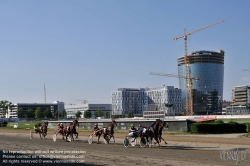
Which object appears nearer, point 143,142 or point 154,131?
point 154,131

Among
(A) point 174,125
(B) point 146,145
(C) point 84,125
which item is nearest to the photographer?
(B) point 146,145

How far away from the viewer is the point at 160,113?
86.7 m

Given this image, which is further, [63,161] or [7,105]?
[7,105]

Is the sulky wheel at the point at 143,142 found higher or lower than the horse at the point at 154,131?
lower

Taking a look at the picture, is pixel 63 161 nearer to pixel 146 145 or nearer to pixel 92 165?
pixel 92 165

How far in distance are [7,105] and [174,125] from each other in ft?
452

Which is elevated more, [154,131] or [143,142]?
[154,131]

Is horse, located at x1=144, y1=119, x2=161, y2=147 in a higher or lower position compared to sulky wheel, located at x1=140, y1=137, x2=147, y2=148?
higher

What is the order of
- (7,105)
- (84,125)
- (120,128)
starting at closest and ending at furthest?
(120,128), (84,125), (7,105)

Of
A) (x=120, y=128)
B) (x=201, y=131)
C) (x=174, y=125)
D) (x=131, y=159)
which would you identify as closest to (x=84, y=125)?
(x=120, y=128)

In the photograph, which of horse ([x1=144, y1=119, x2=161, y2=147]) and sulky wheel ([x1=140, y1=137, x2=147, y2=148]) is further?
sulky wheel ([x1=140, y1=137, x2=147, y2=148])

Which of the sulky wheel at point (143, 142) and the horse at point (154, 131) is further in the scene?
the sulky wheel at point (143, 142)

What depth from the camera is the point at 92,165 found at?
16.7m

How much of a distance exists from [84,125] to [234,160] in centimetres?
4494
